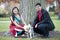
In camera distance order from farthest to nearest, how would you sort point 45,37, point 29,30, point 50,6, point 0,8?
point 50,6
point 0,8
point 45,37
point 29,30

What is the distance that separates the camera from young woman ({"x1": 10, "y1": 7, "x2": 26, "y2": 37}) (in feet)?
30.5

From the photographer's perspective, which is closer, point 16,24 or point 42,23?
point 42,23

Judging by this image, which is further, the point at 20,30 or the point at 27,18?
the point at 27,18

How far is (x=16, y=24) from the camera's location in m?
9.30

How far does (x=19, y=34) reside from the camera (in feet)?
31.0

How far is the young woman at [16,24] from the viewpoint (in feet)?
30.5

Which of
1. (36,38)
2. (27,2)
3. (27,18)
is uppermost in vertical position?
(27,2)

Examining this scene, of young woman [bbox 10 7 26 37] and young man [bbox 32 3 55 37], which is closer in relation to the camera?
young man [bbox 32 3 55 37]

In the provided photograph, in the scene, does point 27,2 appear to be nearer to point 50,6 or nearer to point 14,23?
point 14,23

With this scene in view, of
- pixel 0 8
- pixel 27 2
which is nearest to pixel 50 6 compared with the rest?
pixel 0 8

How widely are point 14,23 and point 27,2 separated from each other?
1513mm

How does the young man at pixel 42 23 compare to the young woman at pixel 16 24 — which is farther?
the young woman at pixel 16 24

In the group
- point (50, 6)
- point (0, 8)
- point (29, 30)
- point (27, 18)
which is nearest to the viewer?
point (29, 30)

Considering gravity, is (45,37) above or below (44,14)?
below
